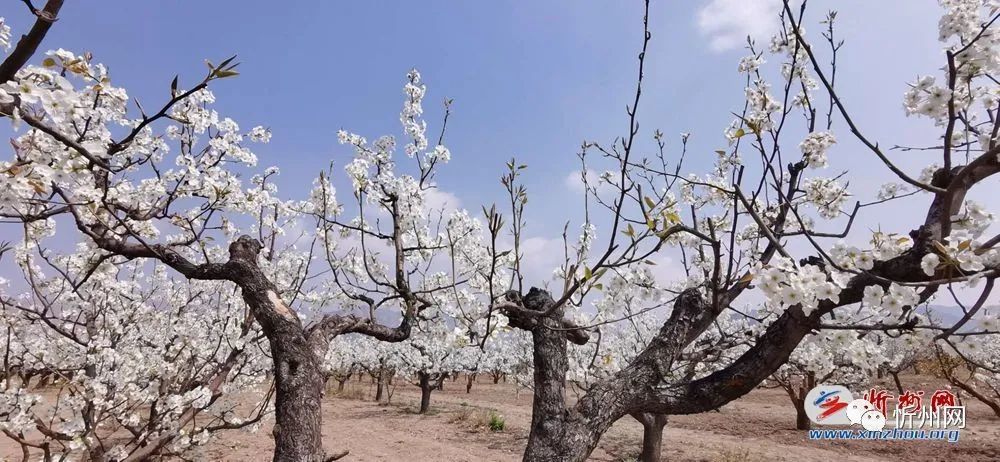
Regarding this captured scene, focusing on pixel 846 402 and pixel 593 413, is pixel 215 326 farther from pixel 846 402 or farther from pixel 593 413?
pixel 846 402

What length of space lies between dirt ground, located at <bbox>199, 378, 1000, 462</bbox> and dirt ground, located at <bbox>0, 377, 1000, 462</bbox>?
0.05 feet

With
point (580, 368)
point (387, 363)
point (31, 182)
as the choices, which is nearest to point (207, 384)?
point (31, 182)

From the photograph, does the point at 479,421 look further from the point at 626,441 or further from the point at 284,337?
the point at 284,337

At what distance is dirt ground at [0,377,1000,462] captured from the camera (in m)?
10.1

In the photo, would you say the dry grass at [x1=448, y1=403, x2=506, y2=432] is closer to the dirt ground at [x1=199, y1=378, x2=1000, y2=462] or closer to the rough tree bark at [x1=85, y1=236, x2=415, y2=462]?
the dirt ground at [x1=199, y1=378, x2=1000, y2=462]

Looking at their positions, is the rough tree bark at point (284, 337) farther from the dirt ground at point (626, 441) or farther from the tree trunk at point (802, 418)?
the tree trunk at point (802, 418)

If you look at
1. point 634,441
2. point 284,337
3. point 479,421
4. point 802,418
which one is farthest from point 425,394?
point 284,337

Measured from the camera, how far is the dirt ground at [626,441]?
10.1 metres

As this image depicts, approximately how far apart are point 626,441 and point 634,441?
0.20 metres

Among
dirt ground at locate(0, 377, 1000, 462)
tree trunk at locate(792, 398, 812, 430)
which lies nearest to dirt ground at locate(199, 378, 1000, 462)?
dirt ground at locate(0, 377, 1000, 462)

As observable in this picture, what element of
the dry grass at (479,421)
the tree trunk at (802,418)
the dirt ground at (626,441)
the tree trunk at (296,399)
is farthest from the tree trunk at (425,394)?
the tree trunk at (296,399)

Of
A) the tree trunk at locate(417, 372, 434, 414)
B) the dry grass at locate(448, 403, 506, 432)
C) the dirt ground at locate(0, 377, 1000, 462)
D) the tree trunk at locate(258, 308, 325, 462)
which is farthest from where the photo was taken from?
the tree trunk at locate(417, 372, 434, 414)

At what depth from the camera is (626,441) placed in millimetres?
11969

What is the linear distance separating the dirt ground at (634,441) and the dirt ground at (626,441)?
2cm
